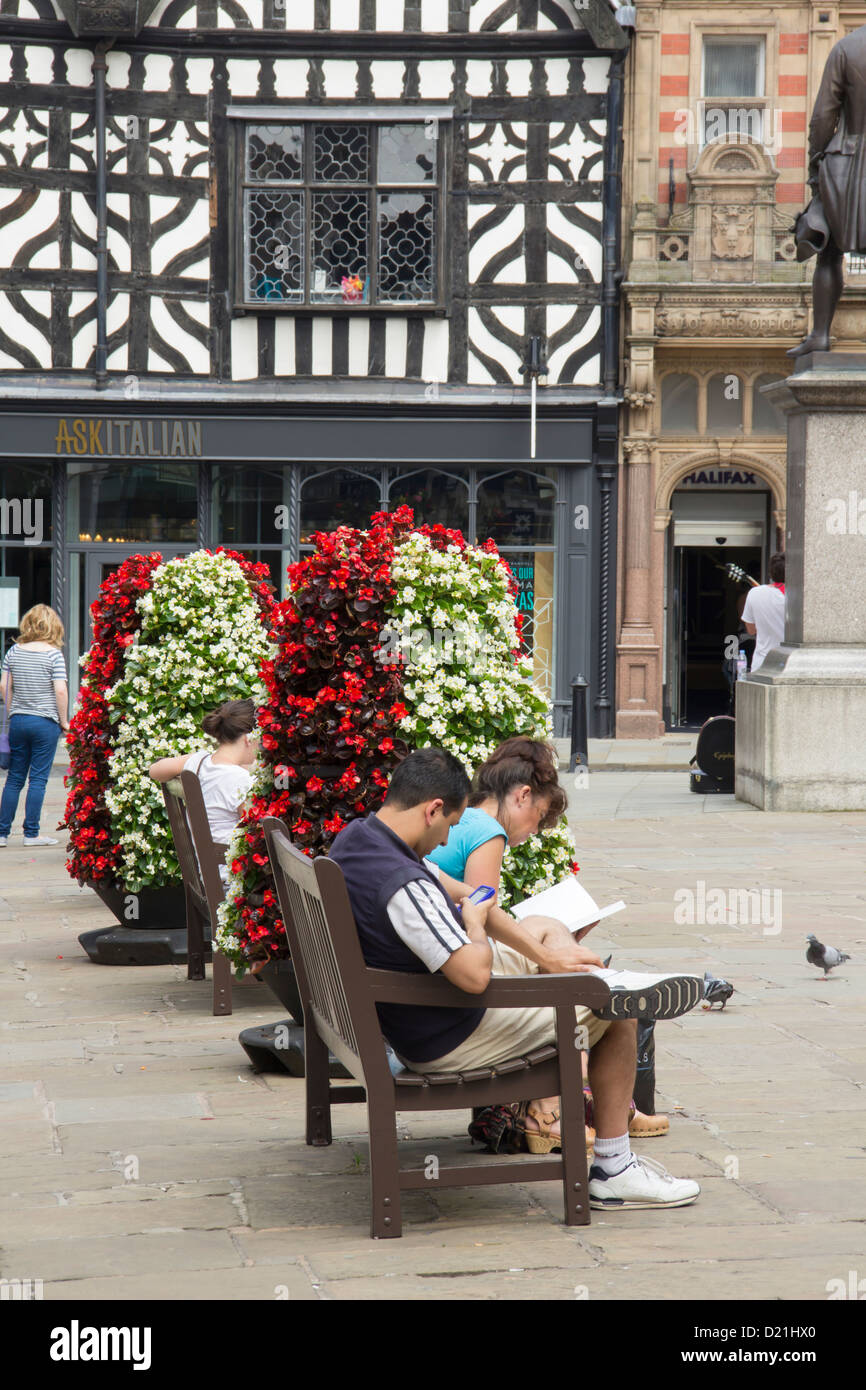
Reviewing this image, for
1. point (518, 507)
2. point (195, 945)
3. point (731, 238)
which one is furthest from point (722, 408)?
point (195, 945)

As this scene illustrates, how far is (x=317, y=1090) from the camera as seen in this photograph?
5.36 meters

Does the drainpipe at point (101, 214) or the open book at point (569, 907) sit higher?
the drainpipe at point (101, 214)

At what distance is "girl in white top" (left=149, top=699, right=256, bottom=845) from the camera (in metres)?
8.01

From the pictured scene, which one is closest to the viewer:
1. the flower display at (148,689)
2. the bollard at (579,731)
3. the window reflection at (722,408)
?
the flower display at (148,689)

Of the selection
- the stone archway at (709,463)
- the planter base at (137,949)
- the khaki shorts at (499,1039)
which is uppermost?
the stone archway at (709,463)

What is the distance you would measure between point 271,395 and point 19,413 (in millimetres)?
3042

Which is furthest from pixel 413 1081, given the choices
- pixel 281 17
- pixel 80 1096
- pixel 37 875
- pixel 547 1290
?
pixel 281 17

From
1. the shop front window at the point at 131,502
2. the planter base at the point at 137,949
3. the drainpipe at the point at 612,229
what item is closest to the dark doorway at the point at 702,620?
the drainpipe at the point at 612,229

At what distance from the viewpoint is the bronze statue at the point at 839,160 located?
1370 centimetres

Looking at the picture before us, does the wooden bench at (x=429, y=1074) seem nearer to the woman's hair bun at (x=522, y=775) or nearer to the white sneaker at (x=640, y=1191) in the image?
the white sneaker at (x=640, y=1191)

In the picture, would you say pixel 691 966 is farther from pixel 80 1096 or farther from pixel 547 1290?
pixel 547 1290

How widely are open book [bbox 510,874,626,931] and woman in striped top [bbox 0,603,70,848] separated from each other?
306 inches

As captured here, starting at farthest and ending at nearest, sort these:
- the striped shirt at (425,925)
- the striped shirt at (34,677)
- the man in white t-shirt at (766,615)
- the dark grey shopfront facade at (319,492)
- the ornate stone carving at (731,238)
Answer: the ornate stone carving at (731,238), the dark grey shopfront facade at (319,492), the man in white t-shirt at (766,615), the striped shirt at (34,677), the striped shirt at (425,925)

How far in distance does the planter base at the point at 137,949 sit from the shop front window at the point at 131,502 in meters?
13.7
